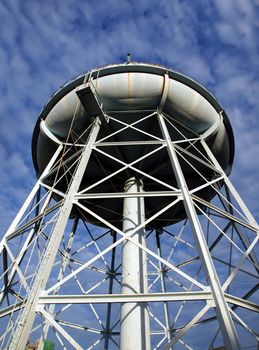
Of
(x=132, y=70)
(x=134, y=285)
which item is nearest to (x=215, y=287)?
(x=134, y=285)

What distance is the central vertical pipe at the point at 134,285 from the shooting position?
880 centimetres

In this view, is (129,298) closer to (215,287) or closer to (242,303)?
(215,287)

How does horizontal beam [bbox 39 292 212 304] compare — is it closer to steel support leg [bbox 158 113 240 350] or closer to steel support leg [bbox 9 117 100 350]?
steel support leg [bbox 158 113 240 350]

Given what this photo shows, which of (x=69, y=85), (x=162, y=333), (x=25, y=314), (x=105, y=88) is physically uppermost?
(x=69, y=85)

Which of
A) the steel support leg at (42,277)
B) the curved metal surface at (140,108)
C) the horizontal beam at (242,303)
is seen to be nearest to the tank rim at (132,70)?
the curved metal surface at (140,108)

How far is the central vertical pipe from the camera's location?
28.9 feet

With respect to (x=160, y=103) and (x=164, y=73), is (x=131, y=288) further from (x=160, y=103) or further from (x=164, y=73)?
(x=164, y=73)

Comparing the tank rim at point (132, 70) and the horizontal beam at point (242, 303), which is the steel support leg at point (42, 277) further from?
the tank rim at point (132, 70)

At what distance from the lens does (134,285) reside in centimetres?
977

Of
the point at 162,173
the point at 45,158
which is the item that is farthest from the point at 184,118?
the point at 45,158

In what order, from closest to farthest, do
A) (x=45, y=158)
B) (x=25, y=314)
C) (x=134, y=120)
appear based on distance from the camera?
(x=25, y=314), (x=134, y=120), (x=45, y=158)

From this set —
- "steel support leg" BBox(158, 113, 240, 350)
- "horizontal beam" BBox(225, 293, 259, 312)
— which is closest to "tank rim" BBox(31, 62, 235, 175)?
"steel support leg" BBox(158, 113, 240, 350)

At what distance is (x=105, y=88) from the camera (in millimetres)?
11266

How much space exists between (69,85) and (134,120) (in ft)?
9.68
